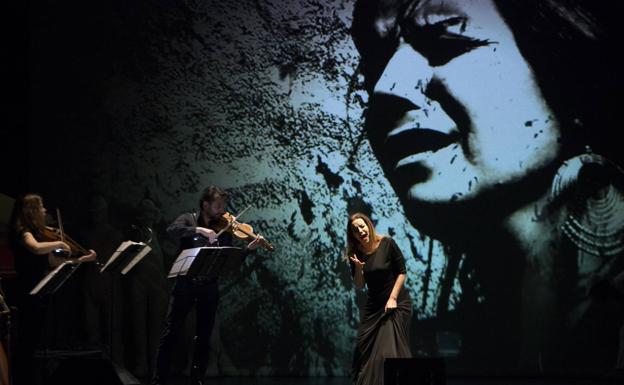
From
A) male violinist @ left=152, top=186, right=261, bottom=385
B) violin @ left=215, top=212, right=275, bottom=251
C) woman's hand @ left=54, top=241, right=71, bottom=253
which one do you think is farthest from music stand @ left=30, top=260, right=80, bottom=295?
violin @ left=215, top=212, right=275, bottom=251

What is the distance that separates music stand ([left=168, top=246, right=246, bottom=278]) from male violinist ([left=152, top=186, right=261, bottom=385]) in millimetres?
161

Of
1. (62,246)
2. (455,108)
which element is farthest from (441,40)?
(62,246)

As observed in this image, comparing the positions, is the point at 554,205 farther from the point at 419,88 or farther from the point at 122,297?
the point at 122,297

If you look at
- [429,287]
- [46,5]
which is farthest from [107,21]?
[429,287]

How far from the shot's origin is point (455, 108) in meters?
7.92

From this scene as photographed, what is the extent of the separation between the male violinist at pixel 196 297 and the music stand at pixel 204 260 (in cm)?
16

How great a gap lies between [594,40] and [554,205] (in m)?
1.66

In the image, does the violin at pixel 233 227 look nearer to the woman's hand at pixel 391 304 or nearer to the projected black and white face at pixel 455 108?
the woman's hand at pixel 391 304

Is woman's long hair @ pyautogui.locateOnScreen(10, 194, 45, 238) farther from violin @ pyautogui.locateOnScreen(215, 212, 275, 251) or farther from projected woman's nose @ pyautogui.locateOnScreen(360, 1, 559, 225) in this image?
Result: projected woman's nose @ pyautogui.locateOnScreen(360, 1, 559, 225)

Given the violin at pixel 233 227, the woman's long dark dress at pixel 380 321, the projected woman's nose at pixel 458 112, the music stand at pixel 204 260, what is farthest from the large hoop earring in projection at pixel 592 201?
the music stand at pixel 204 260

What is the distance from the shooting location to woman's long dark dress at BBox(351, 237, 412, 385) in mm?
5379

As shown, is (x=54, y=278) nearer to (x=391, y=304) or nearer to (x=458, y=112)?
(x=391, y=304)

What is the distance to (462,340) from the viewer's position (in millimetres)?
7777

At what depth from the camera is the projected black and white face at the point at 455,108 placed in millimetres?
7883
